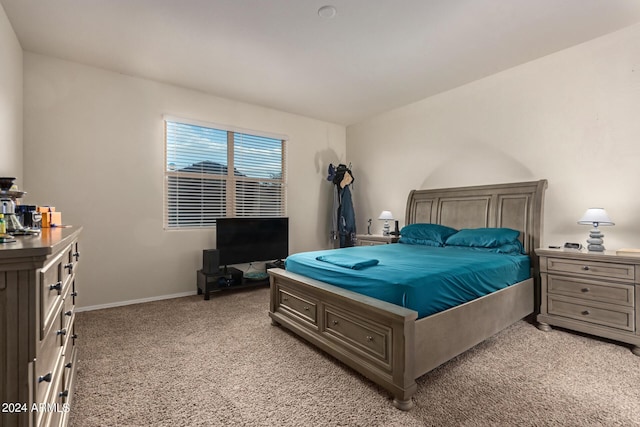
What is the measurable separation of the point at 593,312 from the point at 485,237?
3.44 ft

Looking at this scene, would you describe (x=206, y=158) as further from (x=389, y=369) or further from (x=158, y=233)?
(x=389, y=369)

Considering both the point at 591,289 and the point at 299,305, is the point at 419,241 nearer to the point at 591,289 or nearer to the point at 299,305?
the point at 591,289

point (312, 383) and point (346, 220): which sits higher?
point (346, 220)

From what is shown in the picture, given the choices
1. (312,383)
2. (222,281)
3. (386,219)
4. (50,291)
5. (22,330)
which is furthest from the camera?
(386,219)

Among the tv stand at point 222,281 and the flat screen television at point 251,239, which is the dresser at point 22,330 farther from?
the flat screen television at point 251,239

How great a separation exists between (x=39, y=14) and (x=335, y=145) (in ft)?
13.5

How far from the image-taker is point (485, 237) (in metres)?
3.29

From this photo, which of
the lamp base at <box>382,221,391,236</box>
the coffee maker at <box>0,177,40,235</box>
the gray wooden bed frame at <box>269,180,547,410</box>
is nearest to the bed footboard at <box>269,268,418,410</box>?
the gray wooden bed frame at <box>269,180,547,410</box>

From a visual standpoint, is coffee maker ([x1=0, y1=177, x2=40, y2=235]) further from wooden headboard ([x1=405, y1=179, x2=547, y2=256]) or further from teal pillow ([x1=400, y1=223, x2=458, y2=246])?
wooden headboard ([x1=405, y1=179, x2=547, y2=256])

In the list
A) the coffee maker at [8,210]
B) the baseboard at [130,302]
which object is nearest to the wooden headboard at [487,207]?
the baseboard at [130,302]

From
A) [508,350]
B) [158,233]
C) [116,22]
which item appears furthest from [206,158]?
[508,350]

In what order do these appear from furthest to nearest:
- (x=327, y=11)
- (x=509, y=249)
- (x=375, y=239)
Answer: (x=375, y=239) → (x=509, y=249) → (x=327, y=11)

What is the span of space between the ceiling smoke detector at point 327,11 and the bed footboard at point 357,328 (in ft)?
7.27

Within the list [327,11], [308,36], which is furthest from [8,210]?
[308,36]
